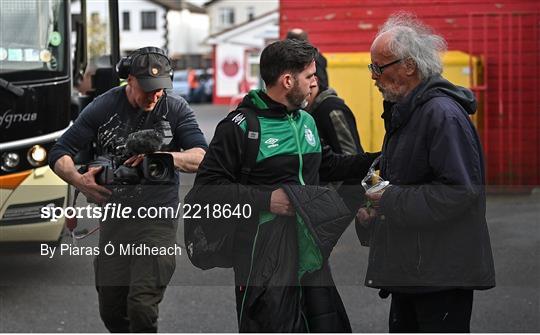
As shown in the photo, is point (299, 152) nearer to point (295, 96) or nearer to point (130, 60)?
point (295, 96)

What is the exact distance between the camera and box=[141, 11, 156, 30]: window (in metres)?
74.8

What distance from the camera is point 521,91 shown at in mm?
11344

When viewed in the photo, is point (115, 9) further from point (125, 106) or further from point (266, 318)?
point (266, 318)

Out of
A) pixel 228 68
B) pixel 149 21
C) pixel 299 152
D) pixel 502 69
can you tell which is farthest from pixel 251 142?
pixel 149 21

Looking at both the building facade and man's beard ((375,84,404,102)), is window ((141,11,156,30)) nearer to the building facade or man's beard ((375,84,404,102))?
the building facade

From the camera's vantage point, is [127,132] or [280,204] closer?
[280,204]

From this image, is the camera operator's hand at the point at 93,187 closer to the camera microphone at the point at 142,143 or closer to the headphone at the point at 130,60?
the camera microphone at the point at 142,143

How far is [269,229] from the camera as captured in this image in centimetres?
385

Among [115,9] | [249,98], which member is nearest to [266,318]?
[249,98]

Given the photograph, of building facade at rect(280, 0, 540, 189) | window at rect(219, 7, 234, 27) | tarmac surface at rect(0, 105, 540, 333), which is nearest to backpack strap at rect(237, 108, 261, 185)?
tarmac surface at rect(0, 105, 540, 333)

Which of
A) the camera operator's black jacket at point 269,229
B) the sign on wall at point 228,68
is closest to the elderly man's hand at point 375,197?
the camera operator's black jacket at point 269,229

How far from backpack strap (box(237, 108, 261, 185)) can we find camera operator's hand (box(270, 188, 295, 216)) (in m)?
0.14

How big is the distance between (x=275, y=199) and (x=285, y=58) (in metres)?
0.57

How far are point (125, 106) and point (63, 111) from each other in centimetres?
274
